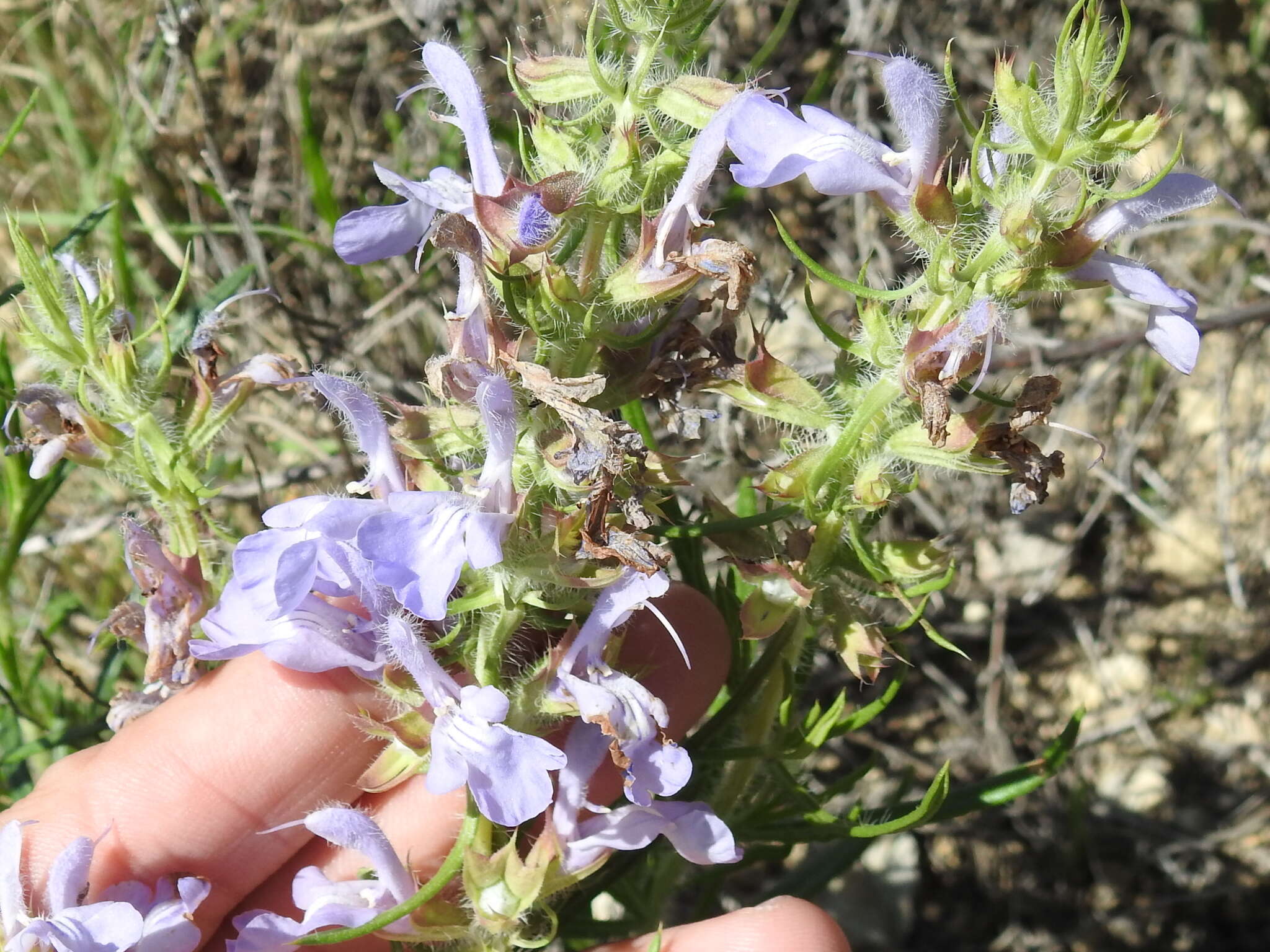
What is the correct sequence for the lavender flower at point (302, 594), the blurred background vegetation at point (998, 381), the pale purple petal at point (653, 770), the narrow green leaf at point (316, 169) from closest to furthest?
the lavender flower at point (302, 594) < the pale purple petal at point (653, 770) < the narrow green leaf at point (316, 169) < the blurred background vegetation at point (998, 381)

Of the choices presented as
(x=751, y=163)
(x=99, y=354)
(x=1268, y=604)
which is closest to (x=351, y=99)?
(x=99, y=354)

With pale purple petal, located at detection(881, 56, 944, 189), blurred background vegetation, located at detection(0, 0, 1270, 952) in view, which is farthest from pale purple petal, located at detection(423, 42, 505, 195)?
blurred background vegetation, located at detection(0, 0, 1270, 952)

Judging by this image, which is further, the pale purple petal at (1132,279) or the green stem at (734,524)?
the green stem at (734,524)

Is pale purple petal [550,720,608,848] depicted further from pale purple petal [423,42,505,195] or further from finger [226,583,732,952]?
pale purple petal [423,42,505,195]

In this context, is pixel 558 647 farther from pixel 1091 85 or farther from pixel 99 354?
pixel 1091 85

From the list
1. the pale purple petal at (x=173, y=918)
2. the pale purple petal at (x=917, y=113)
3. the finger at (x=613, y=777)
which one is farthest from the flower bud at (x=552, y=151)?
the pale purple petal at (x=173, y=918)

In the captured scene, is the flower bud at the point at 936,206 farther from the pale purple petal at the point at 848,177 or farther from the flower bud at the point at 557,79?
the flower bud at the point at 557,79
